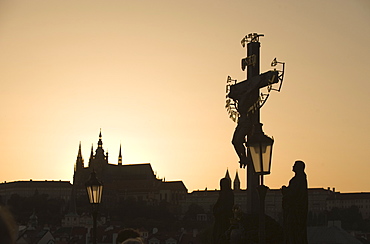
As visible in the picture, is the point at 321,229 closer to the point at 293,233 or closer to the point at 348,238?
the point at 348,238

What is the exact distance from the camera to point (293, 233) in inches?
389

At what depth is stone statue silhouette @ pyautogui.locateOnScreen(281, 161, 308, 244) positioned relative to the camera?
32.3 ft

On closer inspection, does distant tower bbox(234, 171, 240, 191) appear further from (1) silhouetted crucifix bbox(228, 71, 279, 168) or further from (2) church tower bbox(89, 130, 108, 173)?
(1) silhouetted crucifix bbox(228, 71, 279, 168)

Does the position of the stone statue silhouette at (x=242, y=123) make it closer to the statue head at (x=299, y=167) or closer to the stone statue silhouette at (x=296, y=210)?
the statue head at (x=299, y=167)

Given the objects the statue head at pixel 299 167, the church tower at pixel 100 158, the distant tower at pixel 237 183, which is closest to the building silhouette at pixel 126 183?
the church tower at pixel 100 158

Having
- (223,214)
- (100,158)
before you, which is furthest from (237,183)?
(223,214)

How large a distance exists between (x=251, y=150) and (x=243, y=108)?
5320 millimetres

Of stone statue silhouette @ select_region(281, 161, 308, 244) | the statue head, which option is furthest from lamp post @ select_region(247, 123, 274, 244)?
the statue head

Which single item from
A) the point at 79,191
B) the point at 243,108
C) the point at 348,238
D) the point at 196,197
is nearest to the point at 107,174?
the point at 79,191

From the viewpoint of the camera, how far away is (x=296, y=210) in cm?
993

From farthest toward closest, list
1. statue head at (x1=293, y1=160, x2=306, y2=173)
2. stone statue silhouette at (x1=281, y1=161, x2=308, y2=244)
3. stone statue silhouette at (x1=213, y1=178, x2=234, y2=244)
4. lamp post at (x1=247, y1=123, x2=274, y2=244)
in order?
1. stone statue silhouette at (x1=213, y1=178, x2=234, y2=244)
2. statue head at (x1=293, y1=160, x2=306, y2=173)
3. stone statue silhouette at (x1=281, y1=161, x2=308, y2=244)
4. lamp post at (x1=247, y1=123, x2=274, y2=244)

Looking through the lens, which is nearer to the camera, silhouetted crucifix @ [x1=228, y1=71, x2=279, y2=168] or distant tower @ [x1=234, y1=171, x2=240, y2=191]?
silhouetted crucifix @ [x1=228, y1=71, x2=279, y2=168]

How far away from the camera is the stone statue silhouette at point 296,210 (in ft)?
32.3

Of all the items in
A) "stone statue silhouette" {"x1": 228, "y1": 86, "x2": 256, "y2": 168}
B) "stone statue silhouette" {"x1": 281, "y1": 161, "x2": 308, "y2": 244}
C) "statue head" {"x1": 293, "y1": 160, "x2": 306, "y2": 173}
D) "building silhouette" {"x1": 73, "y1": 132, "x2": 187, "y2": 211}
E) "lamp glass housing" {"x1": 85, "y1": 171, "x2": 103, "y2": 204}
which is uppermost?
"building silhouette" {"x1": 73, "y1": 132, "x2": 187, "y2": 211}
